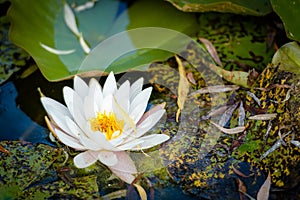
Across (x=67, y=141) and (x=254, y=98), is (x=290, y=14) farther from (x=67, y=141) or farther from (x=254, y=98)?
(x=67, y=141)

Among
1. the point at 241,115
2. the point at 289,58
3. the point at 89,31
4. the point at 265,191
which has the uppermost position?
the point at 89,31

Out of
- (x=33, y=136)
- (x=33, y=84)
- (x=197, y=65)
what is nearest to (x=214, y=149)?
(x=197, y=65)

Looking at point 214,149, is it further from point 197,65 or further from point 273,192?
point 197,65

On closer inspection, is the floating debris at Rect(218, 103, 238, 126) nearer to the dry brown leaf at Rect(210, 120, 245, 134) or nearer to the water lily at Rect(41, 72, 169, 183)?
the dry brown leaf at Rect(210, 120, 245, 134)

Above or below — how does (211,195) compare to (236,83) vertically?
below

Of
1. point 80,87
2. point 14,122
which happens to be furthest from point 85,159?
point 14,122

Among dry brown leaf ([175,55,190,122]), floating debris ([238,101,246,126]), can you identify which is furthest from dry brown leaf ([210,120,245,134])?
dry brown leaf ([175,55,190,122])
